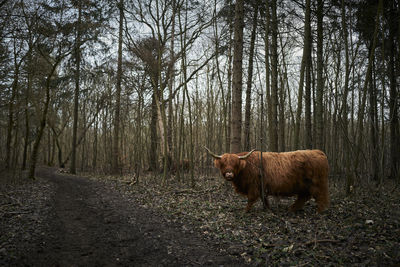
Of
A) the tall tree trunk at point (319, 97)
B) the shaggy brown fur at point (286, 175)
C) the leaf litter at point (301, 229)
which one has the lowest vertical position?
the leaf litter at point (301, 229)

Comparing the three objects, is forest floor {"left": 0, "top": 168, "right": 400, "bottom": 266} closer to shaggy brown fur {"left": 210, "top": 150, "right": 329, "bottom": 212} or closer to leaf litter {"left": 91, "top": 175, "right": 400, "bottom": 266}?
leaf litter {"left": 91, "top": 175, "right": 400, "bottom": 266}

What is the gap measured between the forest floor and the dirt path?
0.05ft

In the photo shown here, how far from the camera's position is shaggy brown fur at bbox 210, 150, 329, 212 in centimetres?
541

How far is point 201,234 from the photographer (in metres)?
4.62

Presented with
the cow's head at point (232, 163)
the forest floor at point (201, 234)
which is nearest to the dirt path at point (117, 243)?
the forest floor at point (201, 234)

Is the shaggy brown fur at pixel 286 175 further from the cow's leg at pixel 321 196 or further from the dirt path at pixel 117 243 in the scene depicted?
the dirt path at pixel 117 243

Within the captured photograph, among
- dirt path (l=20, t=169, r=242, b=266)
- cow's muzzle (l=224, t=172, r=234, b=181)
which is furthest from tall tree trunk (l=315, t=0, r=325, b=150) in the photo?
dirt path (l=20, t=169, r=242, b=266)

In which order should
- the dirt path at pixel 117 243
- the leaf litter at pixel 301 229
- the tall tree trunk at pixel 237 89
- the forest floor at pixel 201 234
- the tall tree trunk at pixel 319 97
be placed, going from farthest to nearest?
the tall tree trunk at pixel 319 97 → the tall tree trunk at pixel 237 89 → the dirt path at pixel 117 243 → the forest floor at pixel 201 234 → the leaf litter at pixel 301 229

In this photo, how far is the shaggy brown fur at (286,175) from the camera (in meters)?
5.41

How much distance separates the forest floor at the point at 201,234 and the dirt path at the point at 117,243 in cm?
1

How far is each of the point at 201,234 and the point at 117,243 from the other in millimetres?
1499

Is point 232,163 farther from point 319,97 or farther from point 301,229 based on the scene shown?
point 319,97

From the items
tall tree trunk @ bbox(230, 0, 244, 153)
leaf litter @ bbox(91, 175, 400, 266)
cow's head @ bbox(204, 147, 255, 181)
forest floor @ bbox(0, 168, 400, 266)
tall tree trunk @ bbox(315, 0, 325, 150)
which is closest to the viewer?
leaf litter @ bbox(91, 175, 400, 266)

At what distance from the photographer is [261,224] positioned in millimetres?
4699
